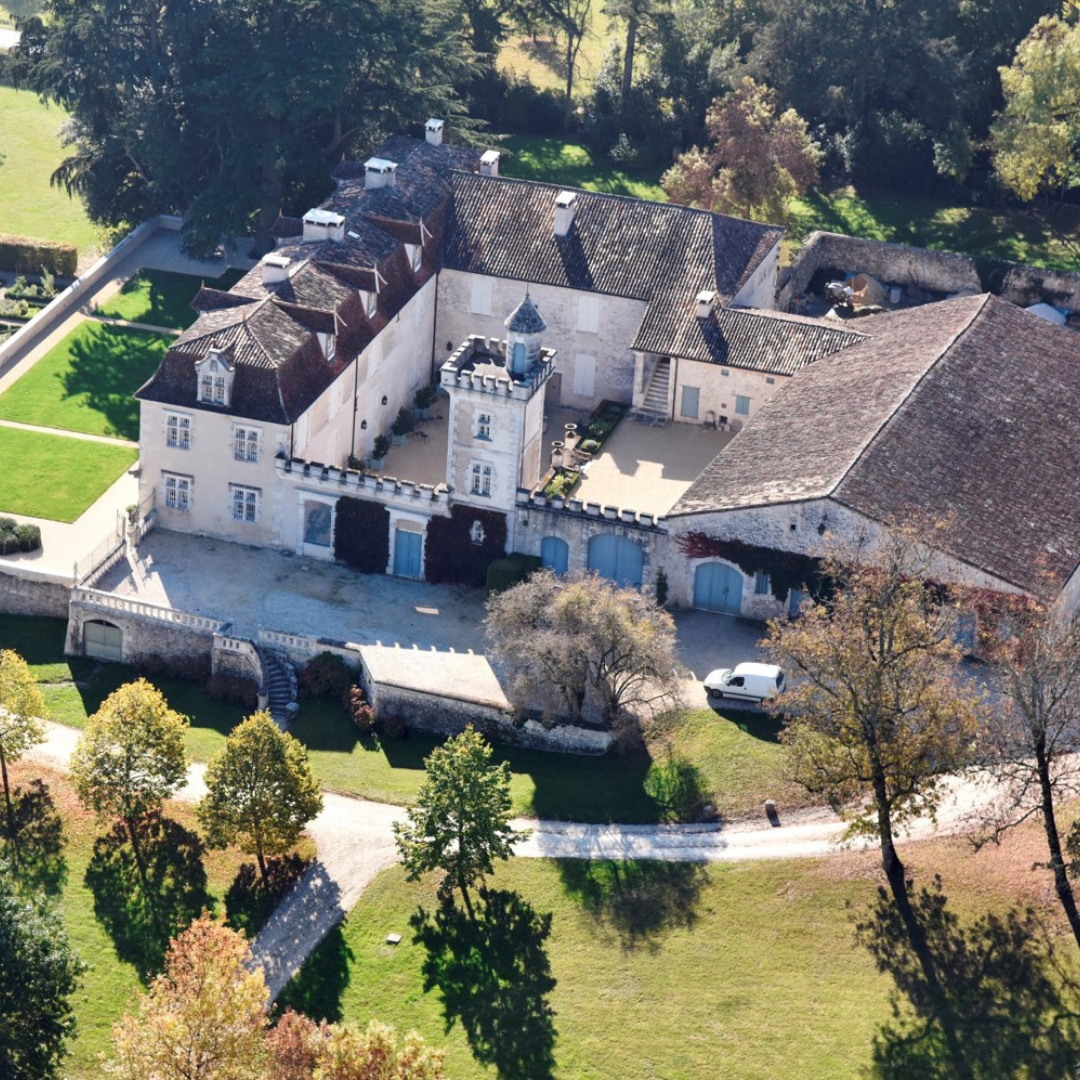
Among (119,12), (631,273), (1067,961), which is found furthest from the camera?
(119,12)

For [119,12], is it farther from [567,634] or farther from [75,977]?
[75,977]

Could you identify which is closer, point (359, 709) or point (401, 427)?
point (359, 709)

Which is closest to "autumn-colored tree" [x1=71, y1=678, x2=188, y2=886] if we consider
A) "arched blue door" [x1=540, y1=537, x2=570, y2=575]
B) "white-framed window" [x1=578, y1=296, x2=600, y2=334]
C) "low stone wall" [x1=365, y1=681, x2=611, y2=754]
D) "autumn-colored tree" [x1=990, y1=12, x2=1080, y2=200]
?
"low stone wall" [x1=365, y1=681, x2=611, y2=754]

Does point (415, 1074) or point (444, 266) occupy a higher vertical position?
point (444, 266)

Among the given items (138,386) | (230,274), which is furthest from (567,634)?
(230,274)

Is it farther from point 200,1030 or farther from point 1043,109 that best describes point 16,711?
point 1043,109

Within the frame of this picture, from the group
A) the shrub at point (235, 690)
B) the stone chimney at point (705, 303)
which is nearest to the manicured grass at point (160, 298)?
the stone chimney at point (705, 303)

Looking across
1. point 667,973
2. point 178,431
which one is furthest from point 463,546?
point 667,973
